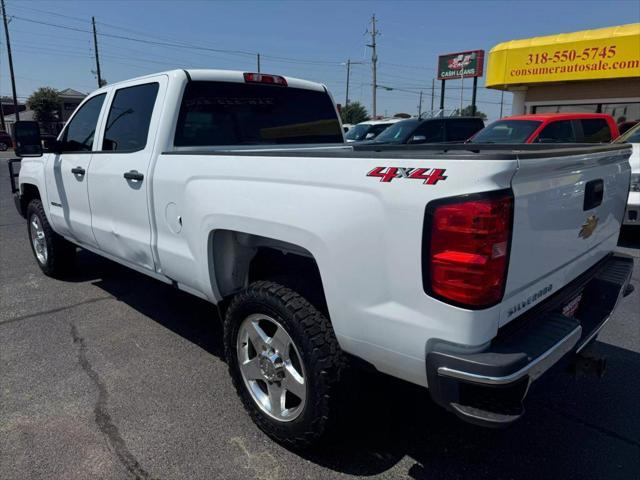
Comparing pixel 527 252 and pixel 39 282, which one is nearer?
pixel 527 252

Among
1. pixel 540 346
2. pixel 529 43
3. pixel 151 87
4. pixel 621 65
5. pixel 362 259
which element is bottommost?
pixel 540 346

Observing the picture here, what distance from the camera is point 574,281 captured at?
8.16 ft

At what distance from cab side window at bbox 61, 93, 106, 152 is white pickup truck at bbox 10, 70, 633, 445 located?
0.56 meters

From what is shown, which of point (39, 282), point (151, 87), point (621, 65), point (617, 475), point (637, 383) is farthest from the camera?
point (621, 65)

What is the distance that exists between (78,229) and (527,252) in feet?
12.6

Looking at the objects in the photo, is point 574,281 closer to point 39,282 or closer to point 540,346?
point 540,346

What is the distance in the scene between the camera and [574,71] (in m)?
15.8

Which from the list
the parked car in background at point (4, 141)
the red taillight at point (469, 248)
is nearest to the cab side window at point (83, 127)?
the red taillight at point (469, 248)

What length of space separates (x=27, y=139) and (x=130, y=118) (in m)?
1.53

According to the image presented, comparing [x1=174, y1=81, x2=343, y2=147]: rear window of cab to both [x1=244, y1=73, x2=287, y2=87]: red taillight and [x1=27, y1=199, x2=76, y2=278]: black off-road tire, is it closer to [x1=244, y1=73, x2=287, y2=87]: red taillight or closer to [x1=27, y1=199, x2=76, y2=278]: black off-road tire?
[x1=244, y1=73, x2=287, y2=87]: red taillight

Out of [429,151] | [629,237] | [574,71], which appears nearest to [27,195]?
[429,151]

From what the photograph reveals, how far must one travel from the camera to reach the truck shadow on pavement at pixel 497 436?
7.83 feet

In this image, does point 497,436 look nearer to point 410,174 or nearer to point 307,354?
point 307,354

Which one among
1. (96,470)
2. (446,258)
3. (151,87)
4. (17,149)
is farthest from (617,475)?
(17,149)
